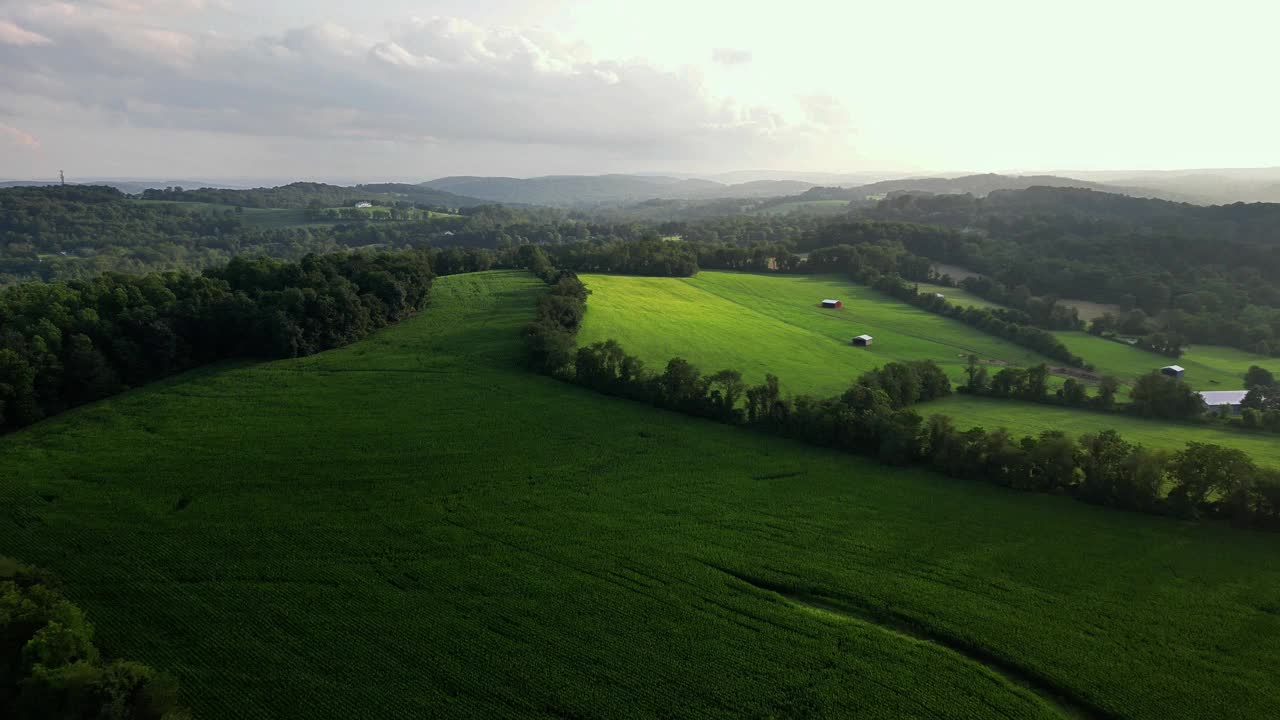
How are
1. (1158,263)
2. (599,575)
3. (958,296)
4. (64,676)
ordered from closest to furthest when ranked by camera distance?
(64,676), (599,575), (958,296), (1158,263)

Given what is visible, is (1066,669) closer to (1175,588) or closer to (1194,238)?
(1175,588)

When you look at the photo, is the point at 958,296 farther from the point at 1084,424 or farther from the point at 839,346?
the point at 1084,424

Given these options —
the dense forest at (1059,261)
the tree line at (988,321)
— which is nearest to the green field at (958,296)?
the dense forest at (1059,261)

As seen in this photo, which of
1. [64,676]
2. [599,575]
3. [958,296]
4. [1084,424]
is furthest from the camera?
[958,296]

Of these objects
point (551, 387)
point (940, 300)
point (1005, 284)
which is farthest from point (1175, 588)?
point (1005, 284)

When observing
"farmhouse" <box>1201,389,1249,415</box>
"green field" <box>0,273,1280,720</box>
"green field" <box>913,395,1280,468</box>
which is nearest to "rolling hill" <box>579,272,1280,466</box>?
"green field" <box>913,395,1280,468</box>

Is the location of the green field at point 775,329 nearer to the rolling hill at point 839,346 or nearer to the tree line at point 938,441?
the rolling hill at point 839,346

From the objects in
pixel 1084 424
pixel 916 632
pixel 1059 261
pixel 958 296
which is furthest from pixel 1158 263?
pixel 916 632

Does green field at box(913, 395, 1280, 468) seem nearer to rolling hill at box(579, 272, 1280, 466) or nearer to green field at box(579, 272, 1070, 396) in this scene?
rolling hill at box(579, 272, 1280, 466)
